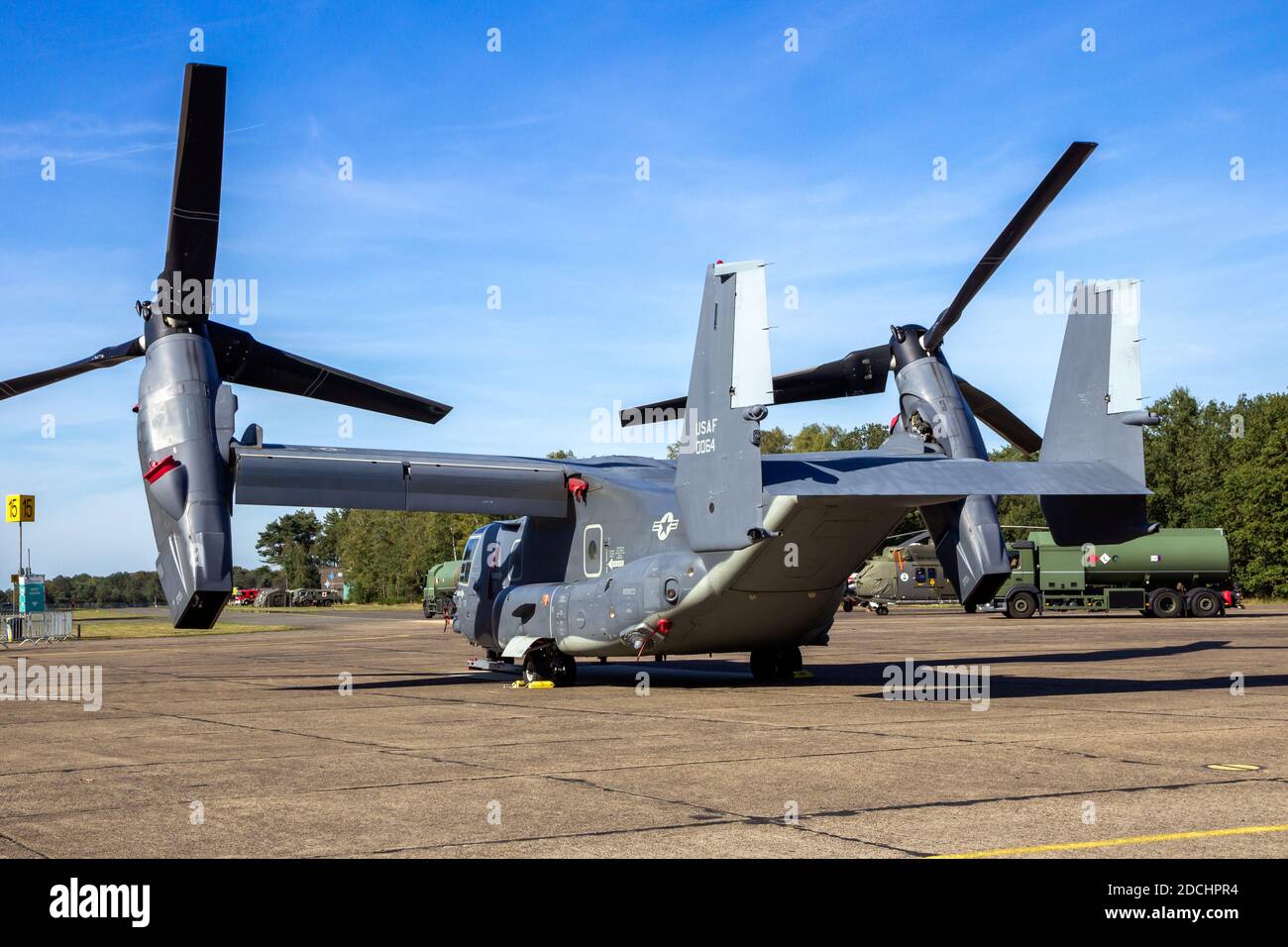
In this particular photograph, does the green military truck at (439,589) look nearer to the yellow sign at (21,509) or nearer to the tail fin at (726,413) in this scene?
the yellow sign at (21,509)

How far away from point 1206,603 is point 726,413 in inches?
1638

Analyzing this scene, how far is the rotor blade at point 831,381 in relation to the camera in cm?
2356

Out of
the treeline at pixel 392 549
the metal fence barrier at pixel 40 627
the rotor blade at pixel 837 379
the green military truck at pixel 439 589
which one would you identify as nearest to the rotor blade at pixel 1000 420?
the rotor blade at pixel 837 379

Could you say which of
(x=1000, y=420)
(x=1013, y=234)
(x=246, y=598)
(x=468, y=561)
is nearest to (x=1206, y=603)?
(x=1000, y=420)

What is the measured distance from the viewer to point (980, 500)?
20.0m

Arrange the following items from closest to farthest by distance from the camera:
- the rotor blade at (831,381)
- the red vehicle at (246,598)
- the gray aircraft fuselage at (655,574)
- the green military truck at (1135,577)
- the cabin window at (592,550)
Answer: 1. the gray aircraft fuselage at (655,574)
2. the cabin window at (592,550)
3. the rotor blade at (831,381)
4. the green military truck at (1135,577)
5. the red vehicle at (246,598)

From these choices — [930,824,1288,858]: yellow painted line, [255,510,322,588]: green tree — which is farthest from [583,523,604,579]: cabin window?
[255,510,322,588]: green tree

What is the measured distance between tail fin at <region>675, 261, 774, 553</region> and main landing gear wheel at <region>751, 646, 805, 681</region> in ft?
16.6

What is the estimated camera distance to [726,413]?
1592 centimetres

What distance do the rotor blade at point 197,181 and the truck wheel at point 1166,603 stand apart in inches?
1721

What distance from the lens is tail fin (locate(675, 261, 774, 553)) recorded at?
15.5 metres

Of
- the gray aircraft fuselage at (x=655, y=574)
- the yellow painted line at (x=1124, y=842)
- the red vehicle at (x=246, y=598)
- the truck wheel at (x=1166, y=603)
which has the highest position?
the gray aircraft fuselage at (x=655, y=574)

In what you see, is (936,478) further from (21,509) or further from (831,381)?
(21,509)
